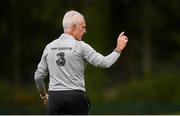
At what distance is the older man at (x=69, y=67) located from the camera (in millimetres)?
6863

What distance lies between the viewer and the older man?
6.86 metres

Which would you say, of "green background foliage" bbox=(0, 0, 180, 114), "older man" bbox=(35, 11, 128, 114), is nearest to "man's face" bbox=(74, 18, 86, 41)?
"older man" bbox=(35, 11, 128, 114)

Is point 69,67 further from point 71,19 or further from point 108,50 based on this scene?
point 108,50

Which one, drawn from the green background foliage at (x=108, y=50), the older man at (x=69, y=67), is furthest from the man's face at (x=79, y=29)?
the green background foliage at (x=108, y=50)

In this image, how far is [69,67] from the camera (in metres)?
6.88

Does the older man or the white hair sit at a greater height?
the white hair

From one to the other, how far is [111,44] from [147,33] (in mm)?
3140

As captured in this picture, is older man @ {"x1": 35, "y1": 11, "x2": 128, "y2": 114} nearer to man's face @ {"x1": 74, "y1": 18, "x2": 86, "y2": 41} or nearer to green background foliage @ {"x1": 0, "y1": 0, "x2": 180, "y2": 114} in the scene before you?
man's face @ {"x1": 74, "y1": 18, "x2": 86, "y2": 41}

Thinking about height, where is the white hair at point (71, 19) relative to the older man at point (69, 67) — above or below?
above

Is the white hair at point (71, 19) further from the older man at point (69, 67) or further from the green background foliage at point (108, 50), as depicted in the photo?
the green background foliage at point (108, 50)

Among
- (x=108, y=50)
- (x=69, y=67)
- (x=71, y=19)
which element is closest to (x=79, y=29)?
(x=71, y=19)

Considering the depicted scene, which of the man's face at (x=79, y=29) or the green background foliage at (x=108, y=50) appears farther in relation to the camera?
the green background foliage at (x=108, y=50)

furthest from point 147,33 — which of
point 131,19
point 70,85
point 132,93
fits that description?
point 70,85

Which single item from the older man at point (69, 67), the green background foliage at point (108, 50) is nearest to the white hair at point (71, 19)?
the older man at point (69, 67)
